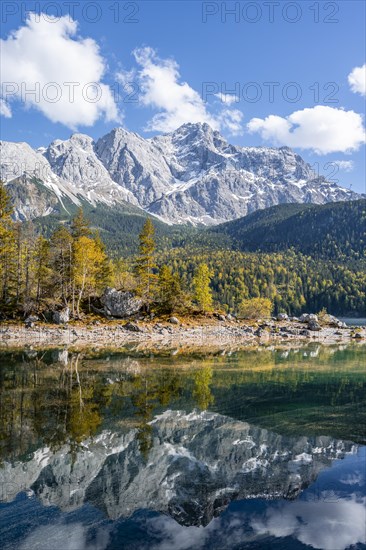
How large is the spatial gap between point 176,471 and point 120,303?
165 feet

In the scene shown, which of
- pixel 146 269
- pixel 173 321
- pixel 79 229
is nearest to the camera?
pixel 173 321

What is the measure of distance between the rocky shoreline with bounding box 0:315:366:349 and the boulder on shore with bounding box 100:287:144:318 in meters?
2.86

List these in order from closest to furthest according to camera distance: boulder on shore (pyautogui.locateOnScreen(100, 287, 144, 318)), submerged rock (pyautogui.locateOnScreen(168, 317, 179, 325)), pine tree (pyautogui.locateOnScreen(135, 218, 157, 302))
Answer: submerged rock (pyautogui.locateOnScreen(168, 317, 179, 325)) → boulder on shore (pyautogui.locateOnScreen(100, 287, 144, 318)) → pine tree (pyautogui.locateOnScreen(135, 218, 157, 302))

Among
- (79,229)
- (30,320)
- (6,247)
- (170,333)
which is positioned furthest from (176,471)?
(79,229)

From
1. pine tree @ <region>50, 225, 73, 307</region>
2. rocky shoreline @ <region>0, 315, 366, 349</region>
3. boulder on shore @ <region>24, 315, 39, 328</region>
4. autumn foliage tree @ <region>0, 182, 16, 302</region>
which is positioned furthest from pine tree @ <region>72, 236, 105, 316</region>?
autumn foliage tree @ <region>0, 182, 16, 302</region>

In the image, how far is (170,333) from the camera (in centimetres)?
5488

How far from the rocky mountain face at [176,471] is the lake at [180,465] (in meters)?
0.04

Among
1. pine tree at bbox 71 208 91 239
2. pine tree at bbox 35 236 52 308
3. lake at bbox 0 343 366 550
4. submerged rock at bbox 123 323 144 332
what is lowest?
lake at bbox 0 343 366 550

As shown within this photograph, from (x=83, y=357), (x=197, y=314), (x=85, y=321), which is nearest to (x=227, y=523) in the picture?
(x=83, y=357)

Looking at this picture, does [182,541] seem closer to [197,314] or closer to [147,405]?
[147,405]

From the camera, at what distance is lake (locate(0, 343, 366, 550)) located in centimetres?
814

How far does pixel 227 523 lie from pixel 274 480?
2.58 m

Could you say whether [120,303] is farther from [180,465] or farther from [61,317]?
[180,465]

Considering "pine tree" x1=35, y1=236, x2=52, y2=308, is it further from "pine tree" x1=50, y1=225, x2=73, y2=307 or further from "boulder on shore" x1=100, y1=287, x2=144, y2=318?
"boulder on shore" x1=100, y1=287, x2=144, y2=318
